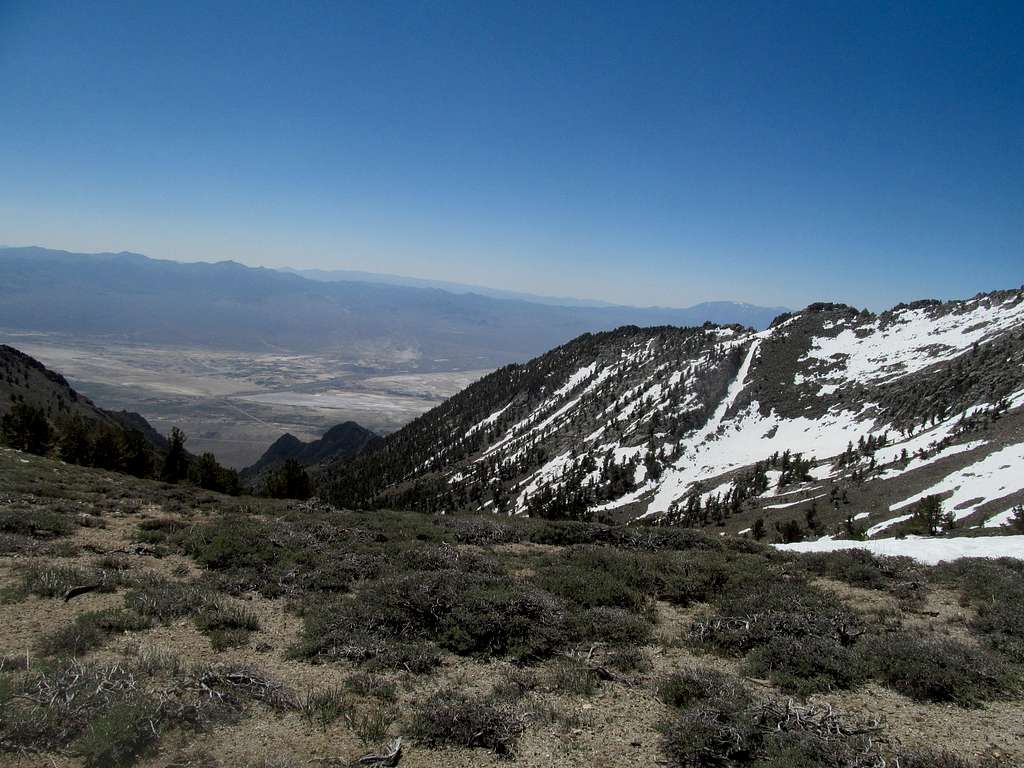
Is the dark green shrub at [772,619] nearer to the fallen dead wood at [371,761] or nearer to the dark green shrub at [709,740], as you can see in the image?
the dark green shrub at [709,740]

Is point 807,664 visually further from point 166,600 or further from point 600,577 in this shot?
point 166,600

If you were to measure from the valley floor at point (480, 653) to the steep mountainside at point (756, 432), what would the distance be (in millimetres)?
31759

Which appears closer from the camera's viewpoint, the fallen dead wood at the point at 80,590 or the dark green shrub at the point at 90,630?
the dark green shrub at the point at 90,630

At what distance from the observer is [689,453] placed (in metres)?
93.6

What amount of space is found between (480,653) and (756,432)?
325 ft

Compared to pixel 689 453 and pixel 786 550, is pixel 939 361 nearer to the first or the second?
pixel 689 453

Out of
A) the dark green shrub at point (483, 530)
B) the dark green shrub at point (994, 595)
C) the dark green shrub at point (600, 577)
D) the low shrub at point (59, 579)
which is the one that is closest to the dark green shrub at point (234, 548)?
the low shrub at point (59, 579)

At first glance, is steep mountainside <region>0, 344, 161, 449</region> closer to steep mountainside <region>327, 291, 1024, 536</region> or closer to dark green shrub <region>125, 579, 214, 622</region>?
steep mountainside <region>327, 291, 1024, 536</region>

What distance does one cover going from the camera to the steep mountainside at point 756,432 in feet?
163

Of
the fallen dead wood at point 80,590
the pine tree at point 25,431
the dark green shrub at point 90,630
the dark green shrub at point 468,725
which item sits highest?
the dark green shrub at point 468,725

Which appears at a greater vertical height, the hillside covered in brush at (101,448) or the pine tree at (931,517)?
the pine tree at (931,517)

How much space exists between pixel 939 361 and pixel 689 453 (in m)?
45.5

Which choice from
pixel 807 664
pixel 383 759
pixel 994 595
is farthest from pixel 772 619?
pixel 383 759

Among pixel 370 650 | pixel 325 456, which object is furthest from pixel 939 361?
pixel 325 456
